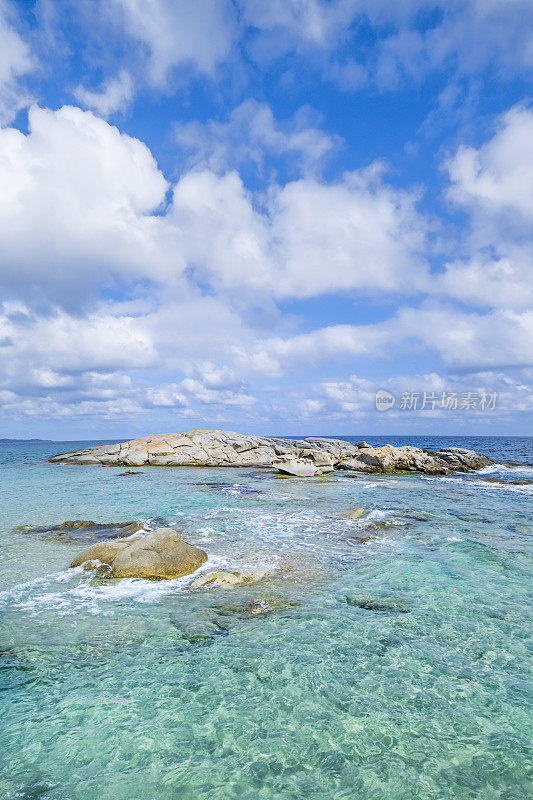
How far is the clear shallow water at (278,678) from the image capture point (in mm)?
5320

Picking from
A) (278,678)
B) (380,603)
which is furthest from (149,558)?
(380,603)

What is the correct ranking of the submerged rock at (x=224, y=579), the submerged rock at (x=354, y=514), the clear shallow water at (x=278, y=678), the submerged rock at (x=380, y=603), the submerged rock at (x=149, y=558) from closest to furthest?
the clear shallow water at (x=278, y=678) → the submerged rock at (x=380, y=603) → the submerged rock at (x=224, y=579) → the submerged rock at (x=149, y=558) → the submerged rock at (x=354, y=514)

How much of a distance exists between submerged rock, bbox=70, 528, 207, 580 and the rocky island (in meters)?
30.7

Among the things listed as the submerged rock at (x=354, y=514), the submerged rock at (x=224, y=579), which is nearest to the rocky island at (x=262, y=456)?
the submerged rock at (x=354, y=514)

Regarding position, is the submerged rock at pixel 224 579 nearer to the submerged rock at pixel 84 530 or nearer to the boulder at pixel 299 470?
the submerged rock at pixel 84 530

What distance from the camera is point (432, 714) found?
21.1ft

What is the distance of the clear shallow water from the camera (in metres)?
5.32

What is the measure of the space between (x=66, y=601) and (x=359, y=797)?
28.5ft

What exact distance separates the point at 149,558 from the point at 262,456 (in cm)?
4692

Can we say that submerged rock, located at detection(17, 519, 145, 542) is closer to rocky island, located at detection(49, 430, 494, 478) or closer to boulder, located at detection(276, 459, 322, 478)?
boulder, located at detection(276, 459, 322, 478)

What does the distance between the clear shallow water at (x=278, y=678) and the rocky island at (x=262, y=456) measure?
3161cm

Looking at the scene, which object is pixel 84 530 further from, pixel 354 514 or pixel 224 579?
pixel 354 514

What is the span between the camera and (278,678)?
7.36m

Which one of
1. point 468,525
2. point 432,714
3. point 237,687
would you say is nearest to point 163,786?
point 237,687
